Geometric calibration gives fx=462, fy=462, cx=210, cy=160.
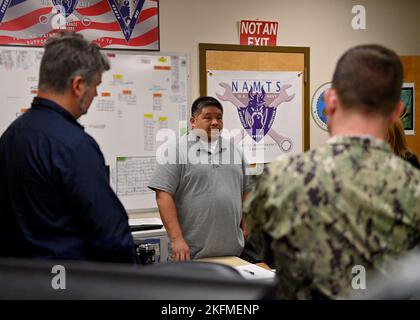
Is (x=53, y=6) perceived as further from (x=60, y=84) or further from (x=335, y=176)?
(x=335, y=176)

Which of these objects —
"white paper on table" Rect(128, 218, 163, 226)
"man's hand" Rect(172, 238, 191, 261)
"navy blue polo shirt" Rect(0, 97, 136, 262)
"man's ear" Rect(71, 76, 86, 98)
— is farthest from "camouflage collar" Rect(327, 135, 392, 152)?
"white paper on table" Rect(128, 218, 163, 226)

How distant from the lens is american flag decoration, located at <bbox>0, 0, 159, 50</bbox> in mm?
3180

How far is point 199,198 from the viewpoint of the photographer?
2.77 metres

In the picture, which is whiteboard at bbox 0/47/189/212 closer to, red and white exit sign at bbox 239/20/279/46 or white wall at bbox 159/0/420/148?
white wall at bbox 159/0/420/148

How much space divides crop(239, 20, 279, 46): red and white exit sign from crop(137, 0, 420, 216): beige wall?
0.04 m

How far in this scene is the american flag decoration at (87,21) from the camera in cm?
318

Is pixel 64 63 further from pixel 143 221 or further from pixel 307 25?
pixel 307 25

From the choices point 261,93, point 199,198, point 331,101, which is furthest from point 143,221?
point 331,101

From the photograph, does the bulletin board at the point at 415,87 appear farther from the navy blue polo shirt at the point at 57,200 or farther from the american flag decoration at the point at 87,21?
the navy blue polo shirt at the point at 57,200

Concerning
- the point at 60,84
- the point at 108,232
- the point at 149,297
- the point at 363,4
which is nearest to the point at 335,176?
the point at 149,297

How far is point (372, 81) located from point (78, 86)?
0.92 m

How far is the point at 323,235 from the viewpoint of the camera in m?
0.95

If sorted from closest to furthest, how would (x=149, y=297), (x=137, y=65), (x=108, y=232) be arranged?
(x=149, y=297) < (x=108, y=232) < (x=137, y=65)
